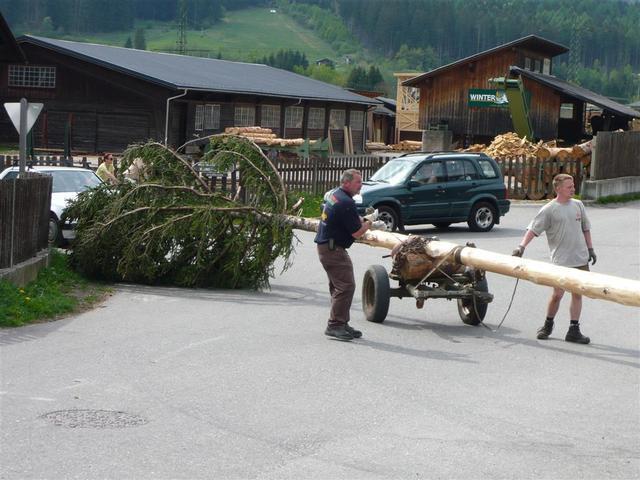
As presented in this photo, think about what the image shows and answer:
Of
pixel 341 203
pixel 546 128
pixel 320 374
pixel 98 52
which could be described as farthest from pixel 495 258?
pixel 546 128

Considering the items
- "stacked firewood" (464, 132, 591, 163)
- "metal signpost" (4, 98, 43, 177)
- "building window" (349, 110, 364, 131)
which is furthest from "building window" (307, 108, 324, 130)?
"metal signpost" (4, 98, 43, 177)

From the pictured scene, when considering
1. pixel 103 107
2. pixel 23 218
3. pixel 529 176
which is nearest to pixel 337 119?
pixel 103 107

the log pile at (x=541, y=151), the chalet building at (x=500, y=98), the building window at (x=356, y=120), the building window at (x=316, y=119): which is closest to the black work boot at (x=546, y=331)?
the log pile at (x=541, y=151)

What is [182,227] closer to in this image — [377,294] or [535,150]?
[377,294]

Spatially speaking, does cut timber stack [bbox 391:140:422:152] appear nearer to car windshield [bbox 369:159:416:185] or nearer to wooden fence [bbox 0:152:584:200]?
wooden fence [bbox 0:152:584:200]

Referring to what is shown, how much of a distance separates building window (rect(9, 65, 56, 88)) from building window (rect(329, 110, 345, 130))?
1643cm

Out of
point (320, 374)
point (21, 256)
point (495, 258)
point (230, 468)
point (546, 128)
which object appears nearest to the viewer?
point (230, 468)

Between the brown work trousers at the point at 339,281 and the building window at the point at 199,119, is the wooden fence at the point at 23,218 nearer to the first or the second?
the brown work trousers at the point at 339,281

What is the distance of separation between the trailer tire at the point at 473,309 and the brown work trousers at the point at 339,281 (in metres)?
1.77

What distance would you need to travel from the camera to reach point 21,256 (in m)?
14.8

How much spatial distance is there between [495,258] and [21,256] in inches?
257

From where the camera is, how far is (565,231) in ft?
39.6

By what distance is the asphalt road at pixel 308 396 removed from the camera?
712cm

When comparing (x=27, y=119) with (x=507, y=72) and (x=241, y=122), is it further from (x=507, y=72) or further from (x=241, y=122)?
(x=507, y=72)
